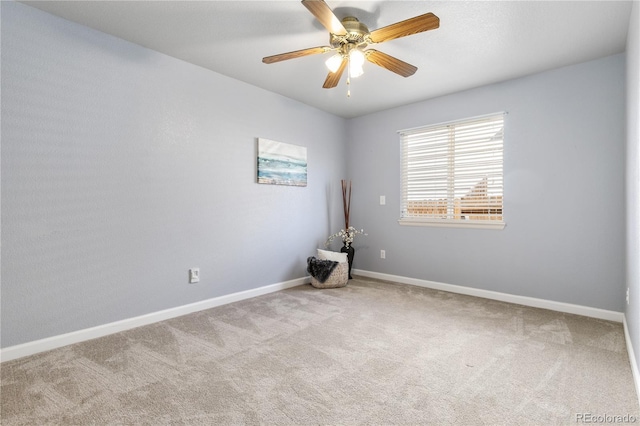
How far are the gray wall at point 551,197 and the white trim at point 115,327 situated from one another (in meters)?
2.31

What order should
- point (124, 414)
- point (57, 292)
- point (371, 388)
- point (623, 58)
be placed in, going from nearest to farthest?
1. point (124, 414)
2. point (371, 388)
3. point (57, 292)
4. point (623, 58)

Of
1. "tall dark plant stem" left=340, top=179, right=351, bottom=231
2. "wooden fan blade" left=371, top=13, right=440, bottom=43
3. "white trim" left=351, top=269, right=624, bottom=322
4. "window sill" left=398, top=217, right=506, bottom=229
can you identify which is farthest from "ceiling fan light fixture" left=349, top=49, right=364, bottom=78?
"white trim" left=351, top=269, right=624, bottom=322

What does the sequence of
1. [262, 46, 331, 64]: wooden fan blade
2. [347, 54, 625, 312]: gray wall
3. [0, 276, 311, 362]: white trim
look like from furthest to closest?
[347, 54, 625, 312]: gray wall → [262, 46, 331, 64]: wooden fan blade → [0, 276, 311, 362]: white trim

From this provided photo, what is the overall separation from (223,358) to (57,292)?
52.1 inches

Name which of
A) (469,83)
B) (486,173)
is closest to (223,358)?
(486,173)

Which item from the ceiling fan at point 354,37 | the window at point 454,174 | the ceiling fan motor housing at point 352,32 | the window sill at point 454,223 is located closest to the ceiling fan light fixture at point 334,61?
the ceiling fan at point 354,37

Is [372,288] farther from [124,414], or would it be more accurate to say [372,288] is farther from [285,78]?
[124,414]

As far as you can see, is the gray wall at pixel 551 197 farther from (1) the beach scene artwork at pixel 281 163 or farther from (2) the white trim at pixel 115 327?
(2) the white trim at pixel 115 327

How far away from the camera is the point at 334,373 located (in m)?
1.96

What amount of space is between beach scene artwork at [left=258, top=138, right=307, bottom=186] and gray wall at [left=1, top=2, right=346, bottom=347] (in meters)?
0.11

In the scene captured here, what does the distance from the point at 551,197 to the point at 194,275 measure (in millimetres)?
3568

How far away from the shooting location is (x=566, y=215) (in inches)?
121

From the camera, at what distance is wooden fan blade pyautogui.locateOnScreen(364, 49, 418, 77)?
2.38 meters

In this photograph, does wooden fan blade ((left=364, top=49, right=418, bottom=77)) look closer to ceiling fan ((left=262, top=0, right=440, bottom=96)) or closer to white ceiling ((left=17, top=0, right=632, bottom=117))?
ceiling fan ((left=262, top=0, right=440, bottom=96))
